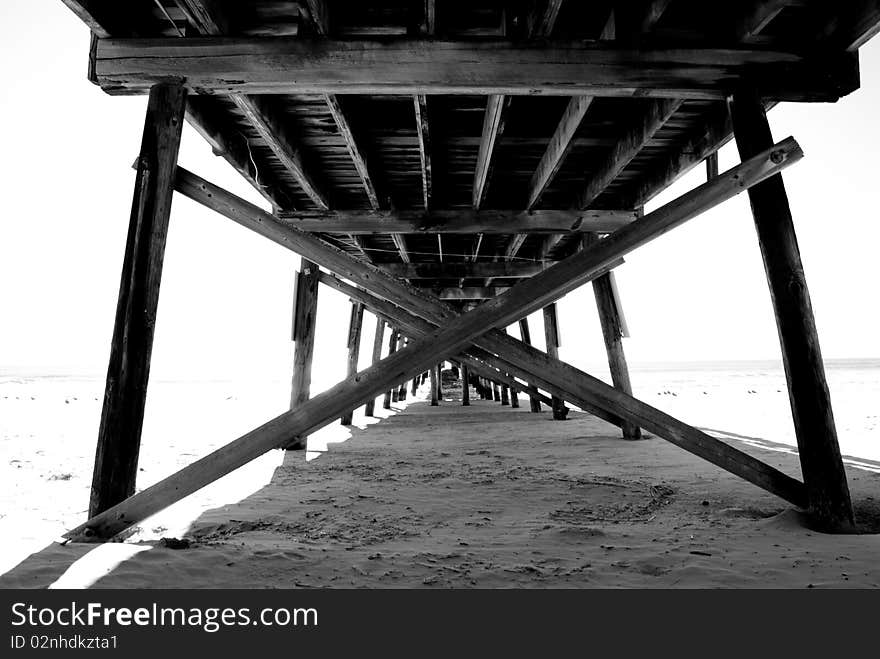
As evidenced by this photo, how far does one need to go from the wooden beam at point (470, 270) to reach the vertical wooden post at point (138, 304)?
20.5ft

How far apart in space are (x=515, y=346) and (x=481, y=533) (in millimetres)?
1158

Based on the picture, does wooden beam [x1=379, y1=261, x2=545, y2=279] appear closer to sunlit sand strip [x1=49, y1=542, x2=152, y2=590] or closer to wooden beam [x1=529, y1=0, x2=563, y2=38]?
wooden beam [x1=529, y1=0, x2=563, y2=38]

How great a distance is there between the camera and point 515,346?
3.39 meters

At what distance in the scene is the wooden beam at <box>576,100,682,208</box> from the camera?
4098 mm

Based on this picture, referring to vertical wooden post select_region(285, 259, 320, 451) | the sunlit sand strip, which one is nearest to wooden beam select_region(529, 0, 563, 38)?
the sunlit sand strip

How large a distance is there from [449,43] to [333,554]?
3.00 m

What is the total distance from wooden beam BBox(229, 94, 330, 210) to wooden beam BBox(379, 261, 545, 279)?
4260 millimetres

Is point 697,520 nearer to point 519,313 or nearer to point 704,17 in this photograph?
point 519,313

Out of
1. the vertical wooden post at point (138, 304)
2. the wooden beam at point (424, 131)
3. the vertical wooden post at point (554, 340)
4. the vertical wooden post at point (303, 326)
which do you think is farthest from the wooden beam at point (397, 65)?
the vertical wooden post at point (554, 340)

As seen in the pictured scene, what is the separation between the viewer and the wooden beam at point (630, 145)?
4098 mm

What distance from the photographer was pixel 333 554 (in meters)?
2.79

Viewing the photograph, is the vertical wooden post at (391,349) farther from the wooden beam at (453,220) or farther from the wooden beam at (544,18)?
the wooden beam at (544,18)

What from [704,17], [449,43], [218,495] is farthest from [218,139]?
[704,17]

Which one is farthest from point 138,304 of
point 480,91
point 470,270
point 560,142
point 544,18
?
point 470,270
